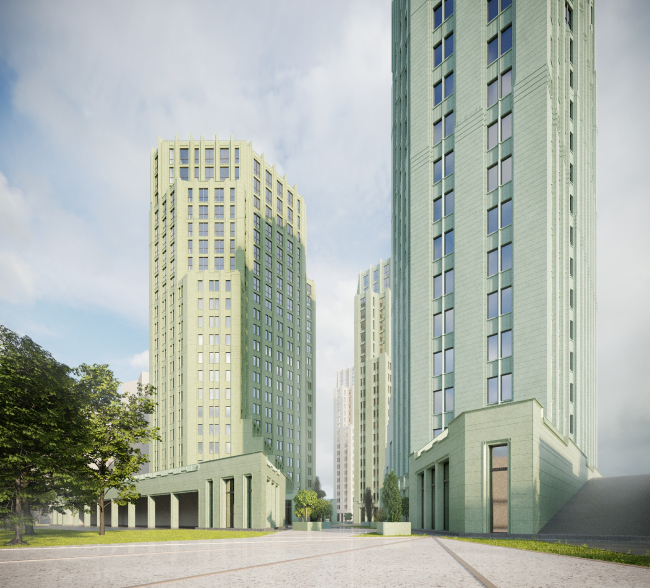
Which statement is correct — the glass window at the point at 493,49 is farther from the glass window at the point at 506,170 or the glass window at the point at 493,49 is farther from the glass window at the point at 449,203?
the glass window at the point at 449,203

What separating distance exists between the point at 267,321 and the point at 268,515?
45.6 m

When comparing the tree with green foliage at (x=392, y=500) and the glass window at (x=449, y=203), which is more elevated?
the glass window at (x=449, y=203)

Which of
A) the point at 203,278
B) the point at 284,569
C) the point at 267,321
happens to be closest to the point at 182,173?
the point at 203,278

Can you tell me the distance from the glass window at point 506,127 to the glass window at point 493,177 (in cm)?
236

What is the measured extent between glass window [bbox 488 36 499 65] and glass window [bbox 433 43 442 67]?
232 inches

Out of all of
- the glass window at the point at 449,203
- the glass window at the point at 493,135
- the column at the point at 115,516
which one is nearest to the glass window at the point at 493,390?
the glass window at the point at 449,203

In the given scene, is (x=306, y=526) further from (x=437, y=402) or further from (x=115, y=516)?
(x=115, y=516)

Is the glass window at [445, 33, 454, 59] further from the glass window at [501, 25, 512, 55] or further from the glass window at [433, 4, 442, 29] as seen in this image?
the glass window at [501, 25, 512, 55]

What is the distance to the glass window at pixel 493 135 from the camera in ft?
142

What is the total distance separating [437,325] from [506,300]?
7485mm

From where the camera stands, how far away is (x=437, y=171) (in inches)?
1923

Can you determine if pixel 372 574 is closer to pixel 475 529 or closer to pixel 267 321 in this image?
pixel 475 529

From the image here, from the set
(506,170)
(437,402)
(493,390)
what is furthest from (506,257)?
(437,402)

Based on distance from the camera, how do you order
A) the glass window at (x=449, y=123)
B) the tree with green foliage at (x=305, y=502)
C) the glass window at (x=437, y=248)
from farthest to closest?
the tree with green foliage at (x=305, y=502), the glass window at (x=449, y=123), the glass window at (x=437, y=248)
